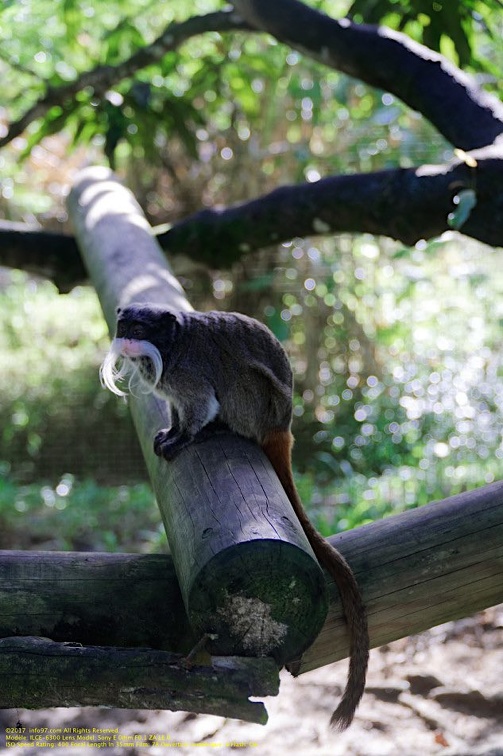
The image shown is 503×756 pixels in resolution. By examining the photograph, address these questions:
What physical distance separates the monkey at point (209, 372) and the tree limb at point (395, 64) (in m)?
1.37

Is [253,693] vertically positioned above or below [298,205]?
above

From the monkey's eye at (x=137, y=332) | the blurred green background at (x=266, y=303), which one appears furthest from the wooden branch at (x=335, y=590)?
the blurred green background at (x=266, y=303)

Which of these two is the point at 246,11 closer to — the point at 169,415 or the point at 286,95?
the point at 169,415

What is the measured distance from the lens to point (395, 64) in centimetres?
339

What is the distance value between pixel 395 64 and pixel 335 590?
2.39 m

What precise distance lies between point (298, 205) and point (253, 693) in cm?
265

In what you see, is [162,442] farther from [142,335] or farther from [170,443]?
[142,335]

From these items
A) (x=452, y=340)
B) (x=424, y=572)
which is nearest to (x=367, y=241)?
(x=452, y=340)

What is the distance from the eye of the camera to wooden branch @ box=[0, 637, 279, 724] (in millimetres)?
1533

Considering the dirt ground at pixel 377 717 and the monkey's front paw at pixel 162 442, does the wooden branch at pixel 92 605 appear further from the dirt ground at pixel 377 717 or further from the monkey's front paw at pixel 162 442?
the dirt ground at pixel 377 717

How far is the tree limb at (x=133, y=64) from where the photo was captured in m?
4.21

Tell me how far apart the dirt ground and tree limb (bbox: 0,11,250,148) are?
10.4 feet

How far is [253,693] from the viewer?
5.06ft

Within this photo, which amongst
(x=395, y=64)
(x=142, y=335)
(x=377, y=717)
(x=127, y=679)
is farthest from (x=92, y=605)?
(x=395, y=64)
